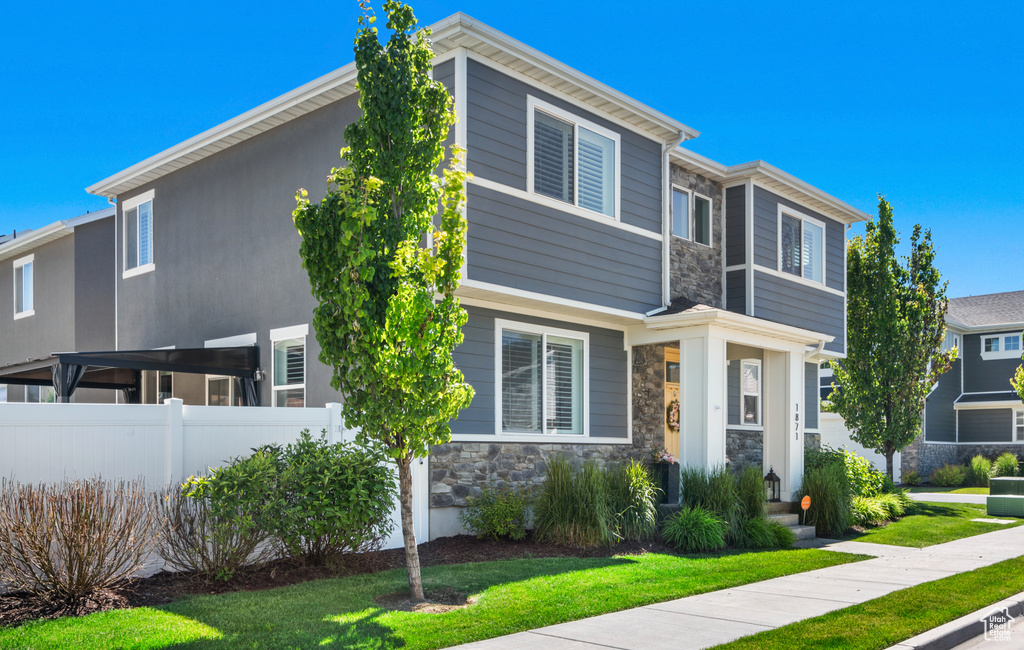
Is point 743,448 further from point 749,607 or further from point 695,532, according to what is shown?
point 749,607

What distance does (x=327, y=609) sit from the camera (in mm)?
7199

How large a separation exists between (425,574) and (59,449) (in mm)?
3740

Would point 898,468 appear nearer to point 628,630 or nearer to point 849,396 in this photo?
point 849,396

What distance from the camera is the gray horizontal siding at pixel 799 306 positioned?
16.9 m

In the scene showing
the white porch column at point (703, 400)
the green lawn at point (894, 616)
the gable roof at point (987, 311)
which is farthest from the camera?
the gable roof at point (987, 311)

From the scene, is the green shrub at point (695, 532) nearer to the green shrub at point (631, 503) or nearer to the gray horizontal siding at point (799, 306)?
the green shrub at point (631, 503)

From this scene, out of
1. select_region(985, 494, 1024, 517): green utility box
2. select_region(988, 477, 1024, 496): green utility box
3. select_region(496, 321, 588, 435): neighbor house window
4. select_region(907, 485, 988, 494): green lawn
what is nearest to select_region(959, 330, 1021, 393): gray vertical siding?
select_region(907, 485, 988, 494): green lawn

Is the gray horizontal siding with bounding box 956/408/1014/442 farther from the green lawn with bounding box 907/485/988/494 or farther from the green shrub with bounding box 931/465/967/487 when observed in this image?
the green lawn with bounding box 907/485/988/494

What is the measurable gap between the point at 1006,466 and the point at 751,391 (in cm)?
1673

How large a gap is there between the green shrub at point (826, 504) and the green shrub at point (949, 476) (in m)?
17.0

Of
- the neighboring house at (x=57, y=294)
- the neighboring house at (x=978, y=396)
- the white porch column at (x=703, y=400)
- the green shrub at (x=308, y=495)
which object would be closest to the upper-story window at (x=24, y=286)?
the neighboring house at (x=57, y=294)

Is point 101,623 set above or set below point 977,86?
below

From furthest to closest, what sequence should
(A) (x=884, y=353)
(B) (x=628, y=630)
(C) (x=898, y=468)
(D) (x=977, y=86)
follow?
(C) (x=898, y=468) → (D) (x=977, y=86) → (A) (x=884, y=353) → (B) (x=628, y=630)

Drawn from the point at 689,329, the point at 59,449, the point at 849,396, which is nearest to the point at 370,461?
the point at 59,449
